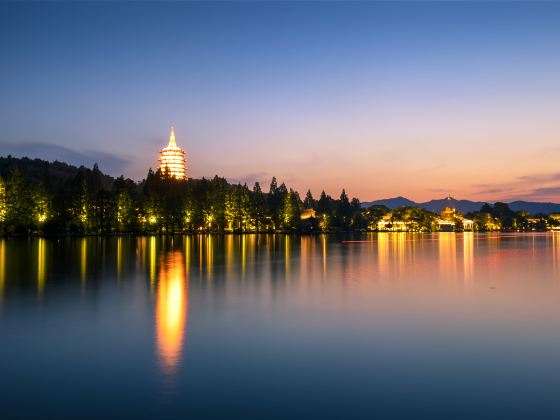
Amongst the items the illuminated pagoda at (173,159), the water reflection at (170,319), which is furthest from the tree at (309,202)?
the water reflection at (170,319)

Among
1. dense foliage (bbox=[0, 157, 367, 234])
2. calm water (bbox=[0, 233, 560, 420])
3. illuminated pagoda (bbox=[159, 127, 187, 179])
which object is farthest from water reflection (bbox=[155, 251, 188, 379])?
illuminated pagoda (bbox=[159, 127, 187, 179])

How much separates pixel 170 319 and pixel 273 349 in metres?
5.22

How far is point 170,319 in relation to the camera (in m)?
17.4

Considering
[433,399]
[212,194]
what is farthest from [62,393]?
[212,194]

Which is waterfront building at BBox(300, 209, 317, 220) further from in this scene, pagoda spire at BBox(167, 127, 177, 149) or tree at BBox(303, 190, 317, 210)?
pagoda spire at BBox(167, 127, 177, 149)

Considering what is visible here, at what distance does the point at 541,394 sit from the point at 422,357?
10.5 feet

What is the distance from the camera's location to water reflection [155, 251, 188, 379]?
12.4 m

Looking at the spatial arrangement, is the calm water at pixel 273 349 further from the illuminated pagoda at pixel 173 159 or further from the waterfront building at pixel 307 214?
the illuminated pagoda at pixel 173 159

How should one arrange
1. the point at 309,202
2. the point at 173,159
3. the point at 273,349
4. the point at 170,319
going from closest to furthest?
1. the point at 273,349
2. the point at 170,319
3. the point at 173,159
4. the point at 309,202

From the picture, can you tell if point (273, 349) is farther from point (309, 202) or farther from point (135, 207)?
point (309, 202)

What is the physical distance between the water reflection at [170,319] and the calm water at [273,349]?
0.23 feet

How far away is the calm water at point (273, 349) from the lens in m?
9.57

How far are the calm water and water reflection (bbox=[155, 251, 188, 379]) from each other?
70 mm

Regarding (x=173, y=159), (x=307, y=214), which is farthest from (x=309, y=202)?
(x=173, y=159)
